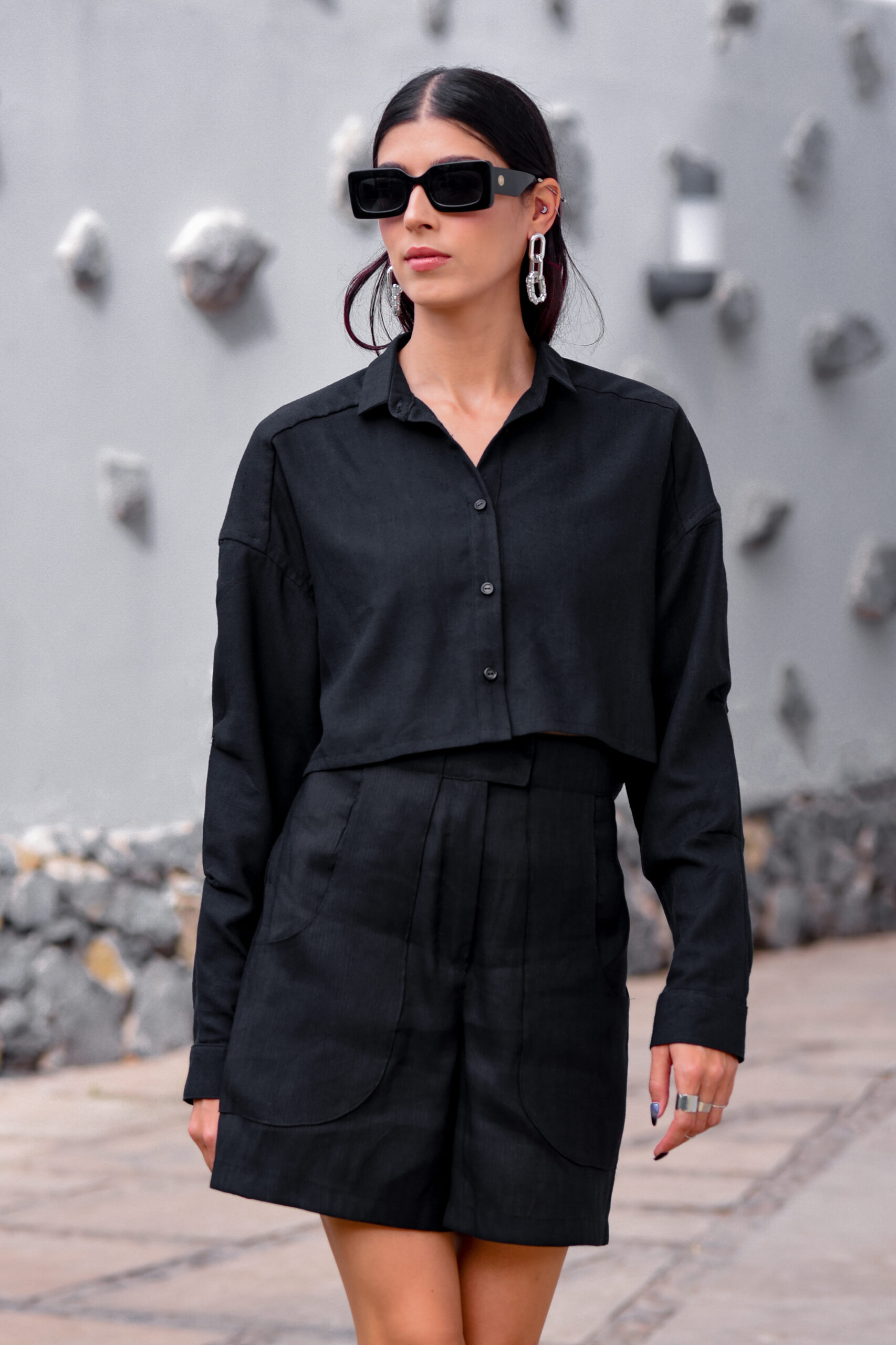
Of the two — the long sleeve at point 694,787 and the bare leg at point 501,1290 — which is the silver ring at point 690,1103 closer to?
the long sleeve at point 694,787

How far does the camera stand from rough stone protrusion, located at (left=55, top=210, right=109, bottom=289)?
197 inches

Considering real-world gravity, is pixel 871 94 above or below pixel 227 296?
above

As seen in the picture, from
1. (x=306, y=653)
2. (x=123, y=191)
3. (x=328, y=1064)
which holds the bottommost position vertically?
(x=328, y=1064)

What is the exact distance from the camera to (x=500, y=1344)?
1.78m

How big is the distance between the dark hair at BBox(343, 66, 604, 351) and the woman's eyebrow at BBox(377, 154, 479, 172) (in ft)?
0.10

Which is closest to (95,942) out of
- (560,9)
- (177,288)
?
(177,288)

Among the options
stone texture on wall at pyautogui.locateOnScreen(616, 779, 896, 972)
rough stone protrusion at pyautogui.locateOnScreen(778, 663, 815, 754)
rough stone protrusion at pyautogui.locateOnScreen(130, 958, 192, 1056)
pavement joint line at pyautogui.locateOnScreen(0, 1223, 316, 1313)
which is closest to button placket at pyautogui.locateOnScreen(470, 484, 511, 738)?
pavement joint line at pyautogui.locateOnScreen(0, 1223, 316, 1313)

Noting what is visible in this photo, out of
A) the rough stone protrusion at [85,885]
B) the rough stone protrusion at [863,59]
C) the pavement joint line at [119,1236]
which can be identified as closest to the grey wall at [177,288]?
the rough stone protrusion at [85,885]

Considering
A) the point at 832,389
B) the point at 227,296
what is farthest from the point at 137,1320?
the point at 832,389

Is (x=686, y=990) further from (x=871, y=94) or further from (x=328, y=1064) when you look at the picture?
(x=871, y=94)

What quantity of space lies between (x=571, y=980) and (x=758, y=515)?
503cm

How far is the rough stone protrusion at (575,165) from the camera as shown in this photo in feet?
19.6

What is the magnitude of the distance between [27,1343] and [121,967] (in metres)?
2.15

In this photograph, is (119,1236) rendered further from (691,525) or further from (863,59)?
(863,59)
